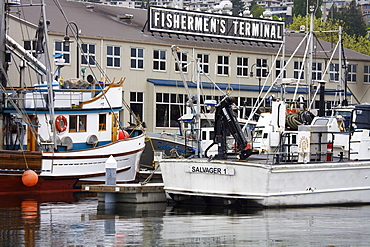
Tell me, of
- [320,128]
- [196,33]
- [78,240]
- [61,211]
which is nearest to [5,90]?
[61,211]

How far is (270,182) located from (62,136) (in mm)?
11685

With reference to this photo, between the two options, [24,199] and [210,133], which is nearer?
[24,199]

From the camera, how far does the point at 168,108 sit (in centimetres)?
4981

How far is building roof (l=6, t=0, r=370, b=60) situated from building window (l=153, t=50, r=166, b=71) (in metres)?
0.65

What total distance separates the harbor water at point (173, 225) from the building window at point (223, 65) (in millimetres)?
27587

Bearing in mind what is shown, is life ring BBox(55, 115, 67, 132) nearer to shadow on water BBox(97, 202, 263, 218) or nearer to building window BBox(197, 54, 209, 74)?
shadow on water BBox(97, 202, 263, 218)

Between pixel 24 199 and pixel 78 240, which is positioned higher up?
pixel 78 240

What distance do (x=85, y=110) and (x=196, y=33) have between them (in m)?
21.0

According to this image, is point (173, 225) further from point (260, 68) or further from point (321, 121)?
point (260, 68)

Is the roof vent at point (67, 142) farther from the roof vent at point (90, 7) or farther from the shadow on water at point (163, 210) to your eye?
the roof vent at point (90, 7)

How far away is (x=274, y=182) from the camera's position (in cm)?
2350

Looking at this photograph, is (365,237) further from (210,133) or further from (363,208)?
(210,133)

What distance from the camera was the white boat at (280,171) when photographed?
23.5 meters

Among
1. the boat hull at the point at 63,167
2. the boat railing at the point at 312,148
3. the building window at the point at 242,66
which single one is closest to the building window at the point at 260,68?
the building window at the point at 242,66
